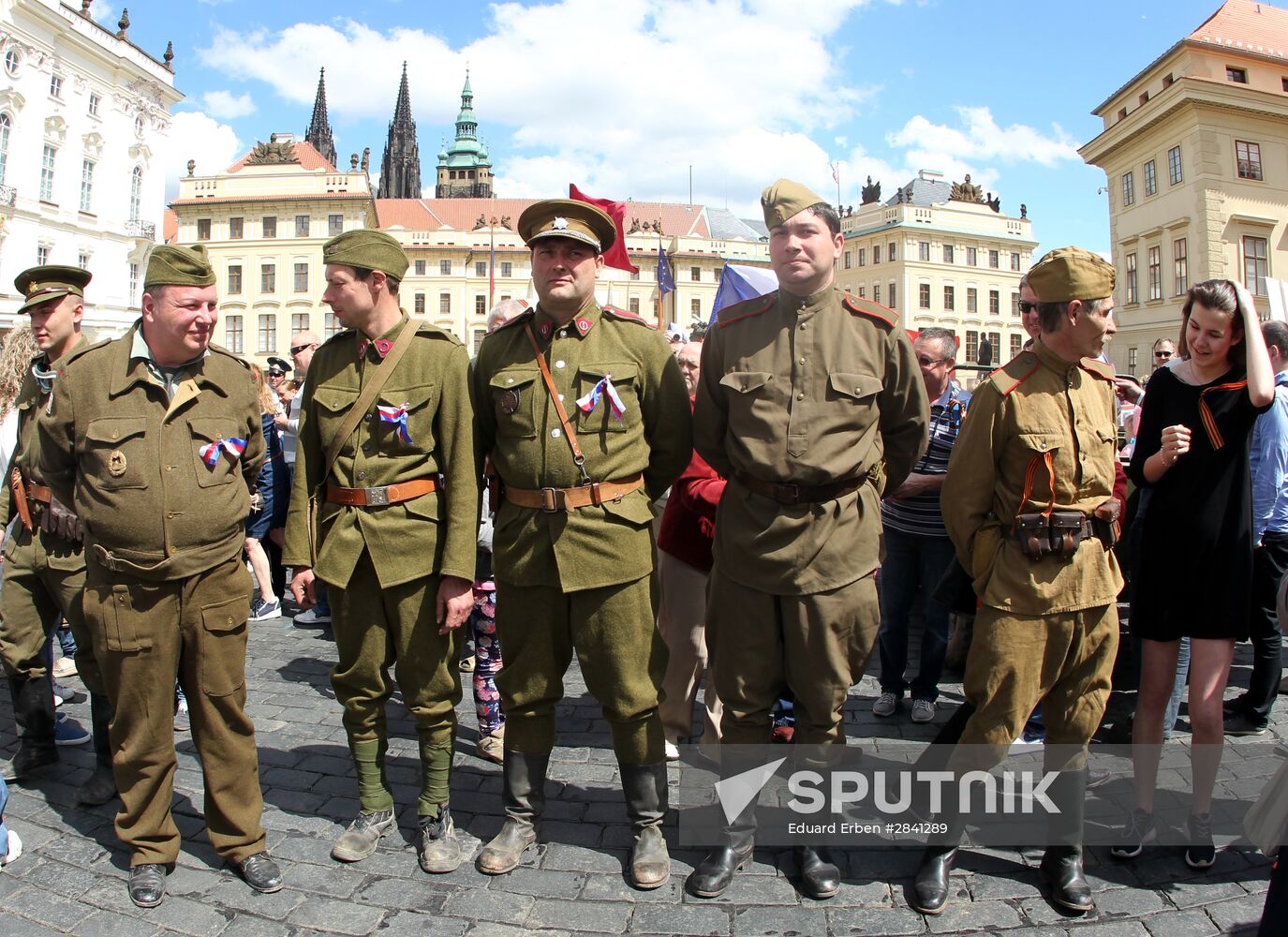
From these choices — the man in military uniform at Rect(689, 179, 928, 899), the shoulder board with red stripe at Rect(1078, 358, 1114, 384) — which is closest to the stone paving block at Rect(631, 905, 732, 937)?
the man in military uniform at Rect(689, 179, 928, 899)

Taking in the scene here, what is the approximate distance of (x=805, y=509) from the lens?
3.06 meters

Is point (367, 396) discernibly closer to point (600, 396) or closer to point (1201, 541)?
point (600, 396)

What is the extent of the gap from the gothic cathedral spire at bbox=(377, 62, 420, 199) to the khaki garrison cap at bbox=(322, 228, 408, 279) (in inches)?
4011

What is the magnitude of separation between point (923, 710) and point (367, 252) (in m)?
3.57

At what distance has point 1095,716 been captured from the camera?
10.1ft

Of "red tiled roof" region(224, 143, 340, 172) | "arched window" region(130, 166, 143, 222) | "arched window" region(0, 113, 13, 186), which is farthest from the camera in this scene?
"red tiled roof" region(224, 143, 340, 172)

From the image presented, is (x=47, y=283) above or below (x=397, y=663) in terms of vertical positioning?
above

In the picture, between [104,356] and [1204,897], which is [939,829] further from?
[104,356]

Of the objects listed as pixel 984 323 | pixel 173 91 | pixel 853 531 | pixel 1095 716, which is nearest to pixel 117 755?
pixel 853 531

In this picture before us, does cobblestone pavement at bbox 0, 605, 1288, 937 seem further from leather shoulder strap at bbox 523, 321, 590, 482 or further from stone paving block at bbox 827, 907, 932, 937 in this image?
leather shoulder strap at bbox 523, 321, 590, 482

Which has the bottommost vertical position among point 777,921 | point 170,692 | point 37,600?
point 777,921

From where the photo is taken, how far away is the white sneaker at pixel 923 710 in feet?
15.4

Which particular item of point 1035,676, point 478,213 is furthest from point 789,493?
point 478,213

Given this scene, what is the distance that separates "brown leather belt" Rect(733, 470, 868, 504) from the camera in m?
3.05
